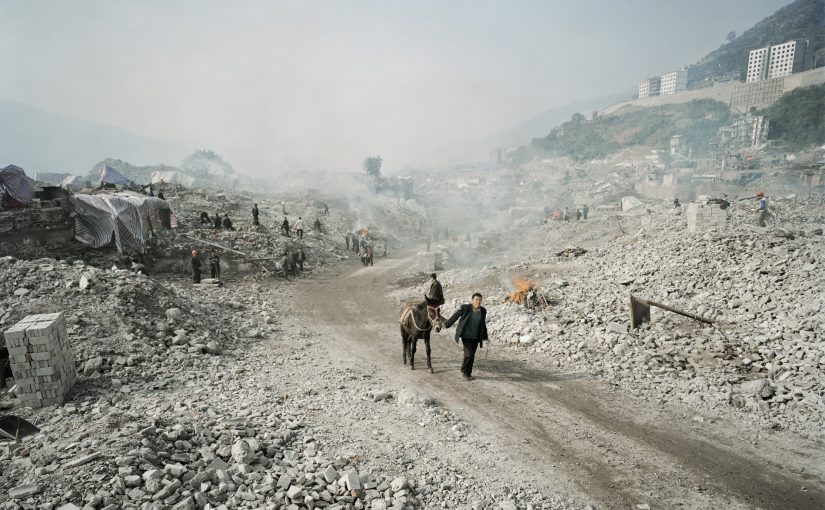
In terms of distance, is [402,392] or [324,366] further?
[324,366]

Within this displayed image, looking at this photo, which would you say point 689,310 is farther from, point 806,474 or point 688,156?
point 688,156

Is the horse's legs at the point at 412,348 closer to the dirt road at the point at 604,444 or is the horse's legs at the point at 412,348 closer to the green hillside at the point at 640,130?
the dirt road at the point at 604,444

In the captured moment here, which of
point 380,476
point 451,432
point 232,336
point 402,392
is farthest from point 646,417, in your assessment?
point 232,336

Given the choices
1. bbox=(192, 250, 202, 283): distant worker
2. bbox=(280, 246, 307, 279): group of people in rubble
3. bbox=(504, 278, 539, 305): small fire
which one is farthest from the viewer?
bbox=(280, 246, 307, 279): group of people in rubble

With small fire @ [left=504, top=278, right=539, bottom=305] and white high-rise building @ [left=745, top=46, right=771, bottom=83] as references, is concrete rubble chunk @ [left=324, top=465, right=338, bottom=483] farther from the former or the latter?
white high-rise building @ [left=745, top=46, right=771, bottom=83]

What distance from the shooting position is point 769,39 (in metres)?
87.9

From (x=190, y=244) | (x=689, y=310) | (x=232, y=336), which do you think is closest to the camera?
(x=689, y=310)

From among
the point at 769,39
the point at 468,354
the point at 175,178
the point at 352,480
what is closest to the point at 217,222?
the point at 468,354

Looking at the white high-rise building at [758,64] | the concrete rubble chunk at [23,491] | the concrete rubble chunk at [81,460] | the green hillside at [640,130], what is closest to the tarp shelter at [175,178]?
the concrete rubble chunk at [81,460]

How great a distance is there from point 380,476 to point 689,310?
826 centimetres

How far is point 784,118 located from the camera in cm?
5516

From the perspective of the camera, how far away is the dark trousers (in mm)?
7731

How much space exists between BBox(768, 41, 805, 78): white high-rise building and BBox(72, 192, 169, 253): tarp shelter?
307 ft

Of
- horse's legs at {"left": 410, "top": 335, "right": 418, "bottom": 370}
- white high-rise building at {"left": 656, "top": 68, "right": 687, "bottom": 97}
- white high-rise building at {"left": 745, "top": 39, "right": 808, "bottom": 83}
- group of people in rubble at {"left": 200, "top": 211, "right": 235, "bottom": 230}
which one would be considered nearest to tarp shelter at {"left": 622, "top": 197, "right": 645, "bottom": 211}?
group of people in rubble at {"left": 200, "top": 211, "right": 235, "bottom": 230}
